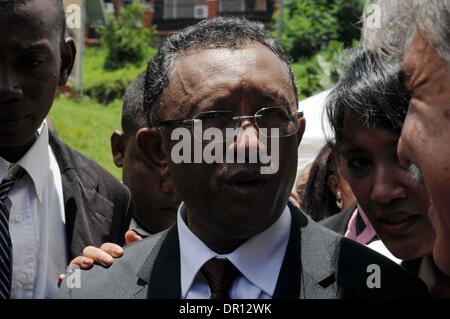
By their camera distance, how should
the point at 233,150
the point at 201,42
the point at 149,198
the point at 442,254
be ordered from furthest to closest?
the point at 149,198 → the point at 201,42 → the point at 233,150 → the point at 442,254

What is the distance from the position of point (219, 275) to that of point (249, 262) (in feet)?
0.29

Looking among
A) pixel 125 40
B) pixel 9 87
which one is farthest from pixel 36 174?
pixel 125 40

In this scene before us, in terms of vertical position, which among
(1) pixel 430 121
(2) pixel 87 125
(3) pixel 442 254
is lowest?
(2) pixel 87 125

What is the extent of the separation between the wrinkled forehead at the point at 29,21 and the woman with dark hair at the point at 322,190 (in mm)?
2163

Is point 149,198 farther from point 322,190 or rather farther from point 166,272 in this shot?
point 166,272

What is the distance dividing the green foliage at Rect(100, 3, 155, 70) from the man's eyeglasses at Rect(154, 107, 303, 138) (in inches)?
688

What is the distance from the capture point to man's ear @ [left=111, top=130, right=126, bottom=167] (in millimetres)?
3801

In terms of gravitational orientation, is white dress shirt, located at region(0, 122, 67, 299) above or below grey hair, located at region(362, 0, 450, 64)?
below

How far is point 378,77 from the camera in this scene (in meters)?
2.41

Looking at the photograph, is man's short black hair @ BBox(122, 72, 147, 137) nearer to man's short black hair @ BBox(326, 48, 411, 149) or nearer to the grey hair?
man's short black hair @ BBox(326, 48, 411, 149)

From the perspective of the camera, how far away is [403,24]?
1843mm

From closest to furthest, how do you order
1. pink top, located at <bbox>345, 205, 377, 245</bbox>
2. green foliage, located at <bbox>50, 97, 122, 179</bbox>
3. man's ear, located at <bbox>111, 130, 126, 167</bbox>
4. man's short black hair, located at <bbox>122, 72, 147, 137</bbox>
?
pink top, located at <bbox>345, 205, 377, 245</bbox>, man's short black hair, located at <bbox>122, 72, 147, 137</bbox>, man's ear, located at <bbox>111, 130, 126, 167</bbox>, green foliage, located at <bbox>50, 97, 122, 179</bbox>

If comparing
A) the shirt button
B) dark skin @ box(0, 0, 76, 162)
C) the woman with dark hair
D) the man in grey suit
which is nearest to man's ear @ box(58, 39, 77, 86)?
dark skin @ box(0, 0, 76, 162)

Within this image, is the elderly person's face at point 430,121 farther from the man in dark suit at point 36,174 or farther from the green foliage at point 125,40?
the green foliage at point 125,40
